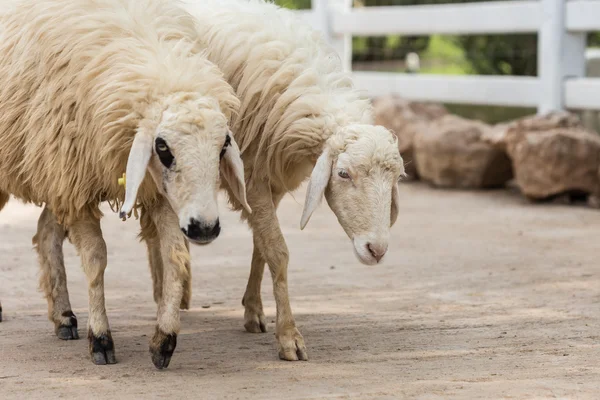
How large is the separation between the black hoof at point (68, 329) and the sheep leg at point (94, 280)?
17.7 inches

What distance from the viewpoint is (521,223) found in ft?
26.5

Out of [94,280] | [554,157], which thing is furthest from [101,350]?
[554,157]

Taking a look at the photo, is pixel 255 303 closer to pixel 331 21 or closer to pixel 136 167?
pixel 136 167

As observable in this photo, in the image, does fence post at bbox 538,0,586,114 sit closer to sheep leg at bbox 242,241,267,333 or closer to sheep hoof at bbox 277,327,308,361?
sheep leg at bbox 242,241,267,333

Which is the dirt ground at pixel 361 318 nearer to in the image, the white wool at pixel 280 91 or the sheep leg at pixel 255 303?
the sheep leg at pixel 255 303

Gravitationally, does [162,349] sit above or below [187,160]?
below

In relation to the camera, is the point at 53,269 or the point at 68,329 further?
the point at 53,269

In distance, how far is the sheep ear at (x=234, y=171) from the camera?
4.36 m

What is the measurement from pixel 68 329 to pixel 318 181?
4.73 ft

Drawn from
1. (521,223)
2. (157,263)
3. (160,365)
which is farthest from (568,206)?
(160,365)

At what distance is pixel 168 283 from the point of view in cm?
446

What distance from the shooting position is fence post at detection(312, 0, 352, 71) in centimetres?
1177

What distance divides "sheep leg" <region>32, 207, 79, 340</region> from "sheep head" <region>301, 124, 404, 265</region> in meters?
1.35

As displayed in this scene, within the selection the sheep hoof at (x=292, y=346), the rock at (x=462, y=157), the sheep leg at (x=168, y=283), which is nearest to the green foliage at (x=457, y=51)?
the rock at (x=462, y=157)
